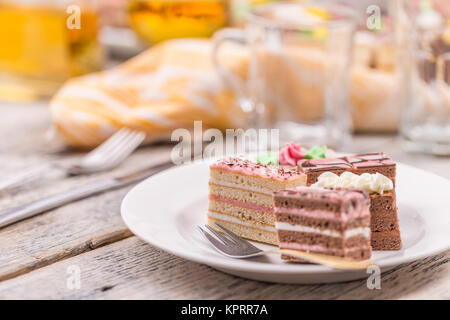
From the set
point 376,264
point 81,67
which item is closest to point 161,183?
point 376,264

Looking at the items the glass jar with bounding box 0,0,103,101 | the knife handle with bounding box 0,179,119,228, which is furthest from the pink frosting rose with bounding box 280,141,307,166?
the glass jar with bounding box 0,0,103,101

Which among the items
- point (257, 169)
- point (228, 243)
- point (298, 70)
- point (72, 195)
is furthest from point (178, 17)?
point (228, 243)

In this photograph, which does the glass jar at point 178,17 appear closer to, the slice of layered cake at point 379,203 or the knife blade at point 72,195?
the knife blade at point 72,195

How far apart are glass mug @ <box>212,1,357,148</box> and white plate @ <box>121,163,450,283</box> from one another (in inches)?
15.2

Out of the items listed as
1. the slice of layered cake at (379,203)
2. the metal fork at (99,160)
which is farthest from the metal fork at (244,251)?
the metal fork at (99,160)

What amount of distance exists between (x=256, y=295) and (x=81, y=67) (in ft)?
4.04

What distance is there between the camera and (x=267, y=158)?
49.8 inches

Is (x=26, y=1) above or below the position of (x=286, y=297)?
above

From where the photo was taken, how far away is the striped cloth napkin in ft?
5.54

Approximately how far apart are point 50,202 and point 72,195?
2.0 inches

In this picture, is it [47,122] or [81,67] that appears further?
[81,67]

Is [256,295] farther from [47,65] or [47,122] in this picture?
[47,65]

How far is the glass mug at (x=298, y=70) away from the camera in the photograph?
1.60 meters

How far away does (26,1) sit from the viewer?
76.6 inches
